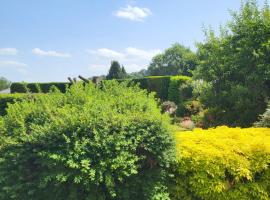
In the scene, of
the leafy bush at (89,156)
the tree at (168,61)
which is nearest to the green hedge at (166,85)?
the leafy bush at (89,156)

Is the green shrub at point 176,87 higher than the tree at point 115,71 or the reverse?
the reverse

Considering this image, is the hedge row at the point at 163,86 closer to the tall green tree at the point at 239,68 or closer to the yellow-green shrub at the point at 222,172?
the tall green tree at the point at 239,68

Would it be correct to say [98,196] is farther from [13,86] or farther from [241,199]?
[13,86]

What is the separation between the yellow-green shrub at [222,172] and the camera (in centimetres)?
499

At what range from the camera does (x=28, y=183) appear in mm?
4680

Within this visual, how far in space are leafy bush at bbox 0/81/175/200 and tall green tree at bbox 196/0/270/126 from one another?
7.54 metres

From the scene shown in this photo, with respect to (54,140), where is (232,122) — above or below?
below

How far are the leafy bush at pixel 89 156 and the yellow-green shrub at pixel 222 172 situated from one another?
284mm

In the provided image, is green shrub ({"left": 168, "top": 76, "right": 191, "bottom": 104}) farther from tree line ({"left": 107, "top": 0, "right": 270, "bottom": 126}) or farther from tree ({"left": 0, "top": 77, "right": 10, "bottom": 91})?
tree ({"left": 0, "top": 77, "right": 10, "bottom": 91})

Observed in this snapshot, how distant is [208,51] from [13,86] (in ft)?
81.5

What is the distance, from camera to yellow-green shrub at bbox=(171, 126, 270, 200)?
499cm

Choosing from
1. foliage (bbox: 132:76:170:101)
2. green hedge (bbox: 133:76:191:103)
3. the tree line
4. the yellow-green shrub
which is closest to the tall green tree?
the tree line

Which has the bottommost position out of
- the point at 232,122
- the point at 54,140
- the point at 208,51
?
the point at 232,122

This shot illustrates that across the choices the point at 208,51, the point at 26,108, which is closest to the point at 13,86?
the point at 208,51
